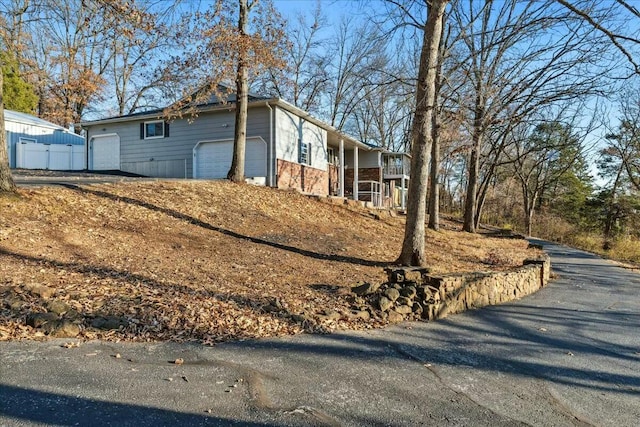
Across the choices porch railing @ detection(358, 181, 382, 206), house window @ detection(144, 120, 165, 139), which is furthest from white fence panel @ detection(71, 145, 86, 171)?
porch railing @ detection(358, 181, 382, 206)

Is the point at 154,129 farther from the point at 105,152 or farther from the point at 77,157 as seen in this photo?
the point at 77,157

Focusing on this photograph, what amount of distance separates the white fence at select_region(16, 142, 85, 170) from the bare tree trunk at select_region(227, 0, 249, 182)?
46.2 feet

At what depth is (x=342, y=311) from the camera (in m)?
5.48

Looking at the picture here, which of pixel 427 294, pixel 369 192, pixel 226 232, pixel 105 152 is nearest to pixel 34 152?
pixel 105 152

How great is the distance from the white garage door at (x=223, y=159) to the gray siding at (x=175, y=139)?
0.27 m

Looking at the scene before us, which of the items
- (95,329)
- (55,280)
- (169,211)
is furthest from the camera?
(169,211)

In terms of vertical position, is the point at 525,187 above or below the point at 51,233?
above

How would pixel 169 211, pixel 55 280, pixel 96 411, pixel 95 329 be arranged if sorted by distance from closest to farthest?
pixel 96 411, pixel 95 329, pixel 55 280, pixel 169 211

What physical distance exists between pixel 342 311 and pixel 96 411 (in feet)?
10.5

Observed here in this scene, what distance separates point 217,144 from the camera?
18.0 meters

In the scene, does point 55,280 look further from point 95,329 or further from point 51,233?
point 51,233

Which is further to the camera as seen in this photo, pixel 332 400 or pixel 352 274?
pixel 352 274

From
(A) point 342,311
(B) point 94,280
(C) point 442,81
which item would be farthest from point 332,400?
(C) point 442,81

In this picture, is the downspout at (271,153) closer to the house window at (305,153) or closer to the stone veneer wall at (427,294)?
the house window at (305,153)
